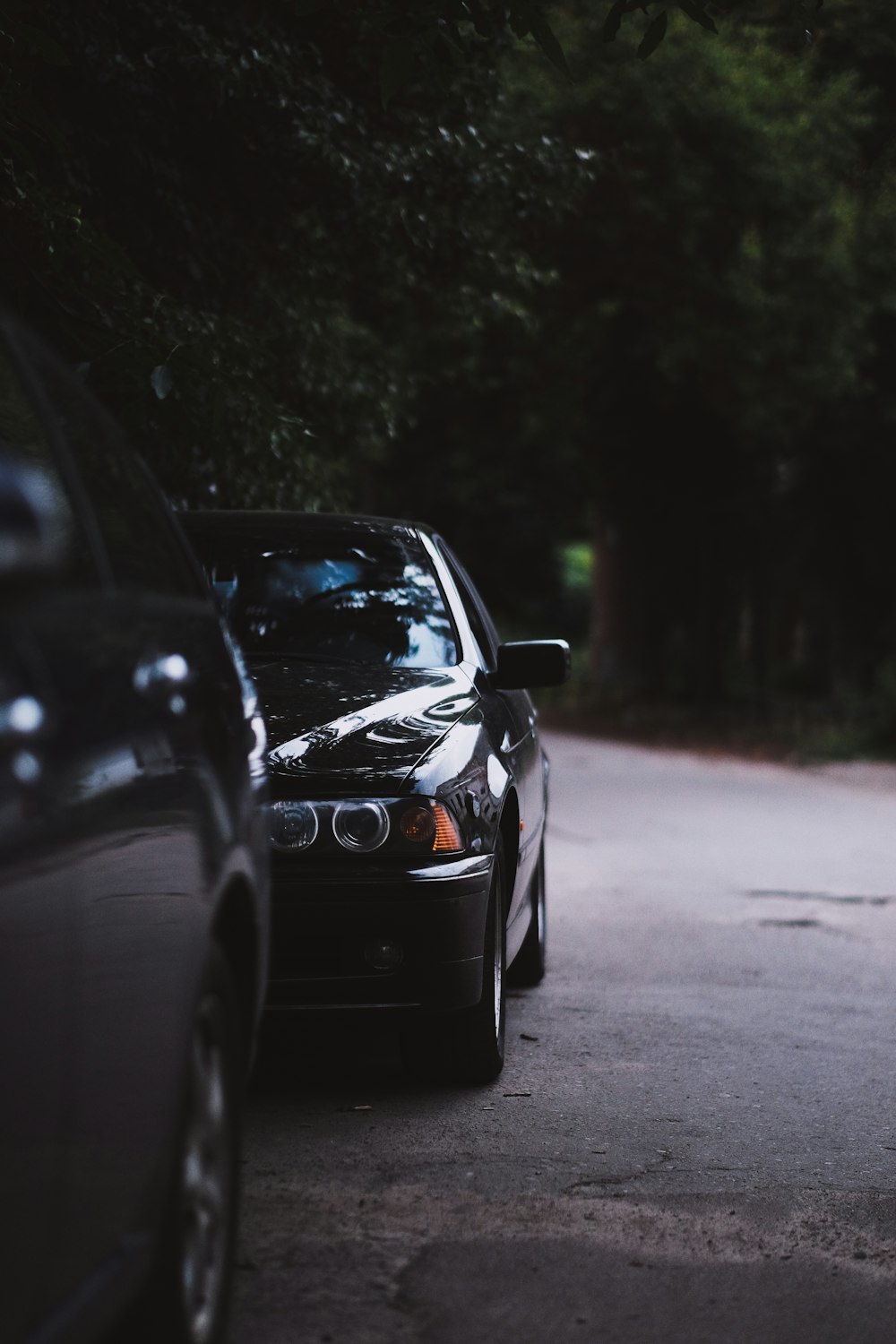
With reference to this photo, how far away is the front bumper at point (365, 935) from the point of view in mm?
5488

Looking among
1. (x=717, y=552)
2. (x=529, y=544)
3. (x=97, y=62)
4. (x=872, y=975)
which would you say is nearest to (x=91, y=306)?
(x=97, y=62)

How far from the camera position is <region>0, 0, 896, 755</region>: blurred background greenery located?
7.79 metres

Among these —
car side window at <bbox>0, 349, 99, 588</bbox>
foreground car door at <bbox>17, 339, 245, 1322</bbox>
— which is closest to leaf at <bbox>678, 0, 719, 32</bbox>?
foreground car door at <bbox>17, 339, 245, 1322</bbox>

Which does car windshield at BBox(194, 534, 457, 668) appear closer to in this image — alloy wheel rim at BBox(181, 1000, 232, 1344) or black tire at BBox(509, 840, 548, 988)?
black tire at BBox(509, 840, 548, 988)

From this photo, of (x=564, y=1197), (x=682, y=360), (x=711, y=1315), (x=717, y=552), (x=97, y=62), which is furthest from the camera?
(x=717, y=552)

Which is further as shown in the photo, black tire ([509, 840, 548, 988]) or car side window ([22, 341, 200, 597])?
black tire ([509, 840, 548, 988])

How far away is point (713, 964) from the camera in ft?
29.3

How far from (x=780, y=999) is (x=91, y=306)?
3.98 meters

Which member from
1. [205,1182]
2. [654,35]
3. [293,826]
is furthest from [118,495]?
[654,35]

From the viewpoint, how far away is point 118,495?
3639 mm

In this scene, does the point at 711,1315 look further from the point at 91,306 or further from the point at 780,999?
the point at 91,306

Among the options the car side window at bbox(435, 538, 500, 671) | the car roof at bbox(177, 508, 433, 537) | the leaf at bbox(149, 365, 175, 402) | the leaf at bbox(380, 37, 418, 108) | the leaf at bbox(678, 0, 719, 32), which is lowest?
the car side window at bbox(435, 538, 500, 671)

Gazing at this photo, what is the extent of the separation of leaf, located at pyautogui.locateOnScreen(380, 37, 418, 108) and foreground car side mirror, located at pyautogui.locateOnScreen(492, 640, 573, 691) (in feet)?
6.86

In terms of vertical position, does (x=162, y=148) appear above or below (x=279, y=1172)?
above
